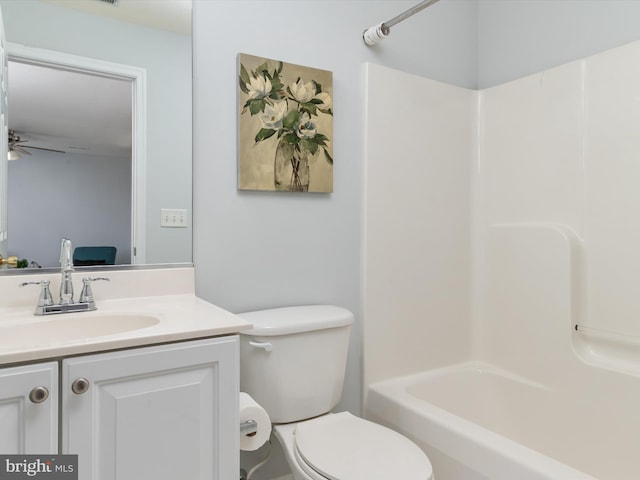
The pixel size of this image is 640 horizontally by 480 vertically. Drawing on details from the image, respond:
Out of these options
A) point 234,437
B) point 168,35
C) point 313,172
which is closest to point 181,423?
point 234,437

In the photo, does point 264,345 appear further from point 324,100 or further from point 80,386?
point 324,100

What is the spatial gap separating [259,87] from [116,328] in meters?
1.01

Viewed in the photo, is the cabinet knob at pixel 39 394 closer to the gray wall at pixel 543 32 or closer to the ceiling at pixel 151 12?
the ceiling at pixel 151 12

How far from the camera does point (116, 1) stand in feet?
4.81

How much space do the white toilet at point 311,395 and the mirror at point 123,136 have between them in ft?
1.44

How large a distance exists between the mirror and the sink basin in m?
0.26

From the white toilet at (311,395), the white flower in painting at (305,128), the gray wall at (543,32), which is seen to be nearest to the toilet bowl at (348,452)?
the white toilet at (311,395)

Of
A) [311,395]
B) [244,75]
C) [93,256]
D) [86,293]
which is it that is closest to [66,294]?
[86,293]

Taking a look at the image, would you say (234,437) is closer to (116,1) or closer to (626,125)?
(116,1)

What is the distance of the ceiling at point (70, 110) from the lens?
137 cm

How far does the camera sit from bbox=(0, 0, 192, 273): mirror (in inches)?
54.1

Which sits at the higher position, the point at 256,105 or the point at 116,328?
the point at 256,105

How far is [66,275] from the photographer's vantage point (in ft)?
4.35

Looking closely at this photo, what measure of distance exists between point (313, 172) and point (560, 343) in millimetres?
1330
